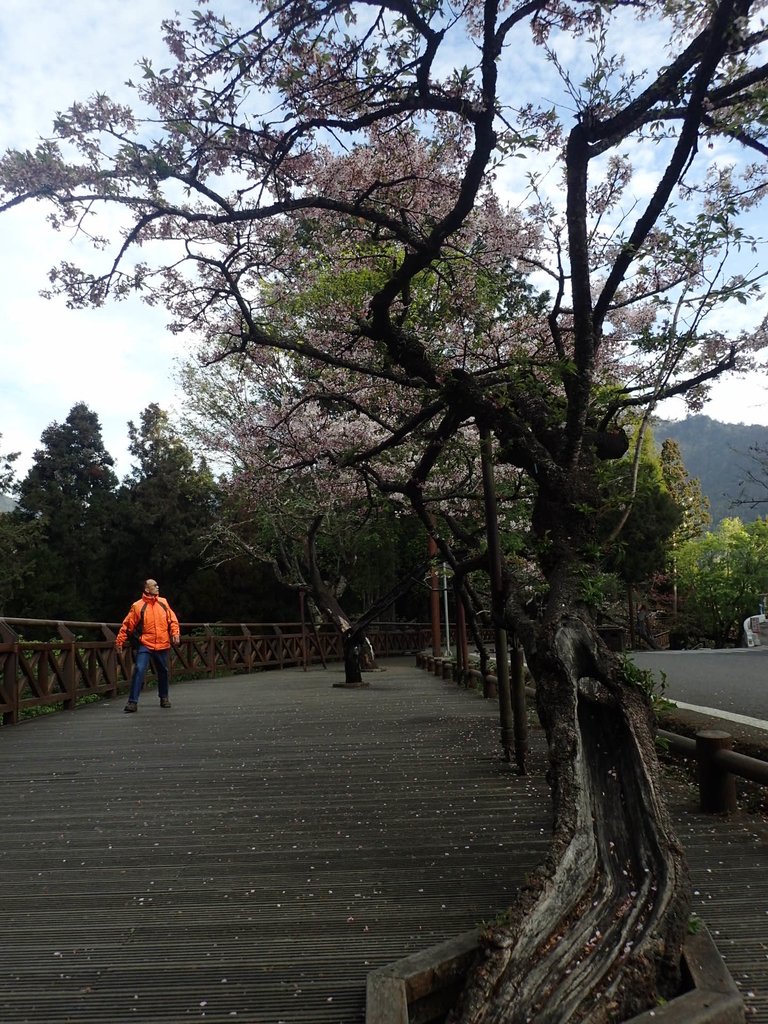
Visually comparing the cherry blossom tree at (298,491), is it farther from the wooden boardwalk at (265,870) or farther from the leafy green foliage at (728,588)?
the leafy green foliage at (728,588)

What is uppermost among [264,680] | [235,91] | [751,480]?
[235,91]

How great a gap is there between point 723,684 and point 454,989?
8.79 metres

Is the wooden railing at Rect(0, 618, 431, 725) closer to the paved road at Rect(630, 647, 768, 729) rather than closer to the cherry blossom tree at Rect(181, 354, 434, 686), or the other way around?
the cherry blossom tree at Rect(181, 354, 434, 686)

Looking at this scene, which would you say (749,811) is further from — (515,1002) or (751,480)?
(751,480)

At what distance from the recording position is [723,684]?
9734 mm

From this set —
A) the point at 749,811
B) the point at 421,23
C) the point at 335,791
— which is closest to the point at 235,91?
the point at 421,23

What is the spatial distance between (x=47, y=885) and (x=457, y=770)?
8.88 ft

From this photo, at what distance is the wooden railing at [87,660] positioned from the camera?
7660 millimetres

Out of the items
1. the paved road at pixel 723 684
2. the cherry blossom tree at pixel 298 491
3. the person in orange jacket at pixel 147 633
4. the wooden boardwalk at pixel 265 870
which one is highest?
the cherry blossom tree at pixel 298 491

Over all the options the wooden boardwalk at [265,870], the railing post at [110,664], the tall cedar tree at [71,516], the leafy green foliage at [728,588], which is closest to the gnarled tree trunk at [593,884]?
the wooden boardwalk at [265,870]

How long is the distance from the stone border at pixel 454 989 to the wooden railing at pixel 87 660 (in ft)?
21.5

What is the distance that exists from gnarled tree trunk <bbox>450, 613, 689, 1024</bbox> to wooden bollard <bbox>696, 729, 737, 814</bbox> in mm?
1142

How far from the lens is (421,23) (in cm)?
402

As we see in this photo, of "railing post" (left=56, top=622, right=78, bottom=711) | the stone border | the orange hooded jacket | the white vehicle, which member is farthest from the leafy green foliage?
the stone border
